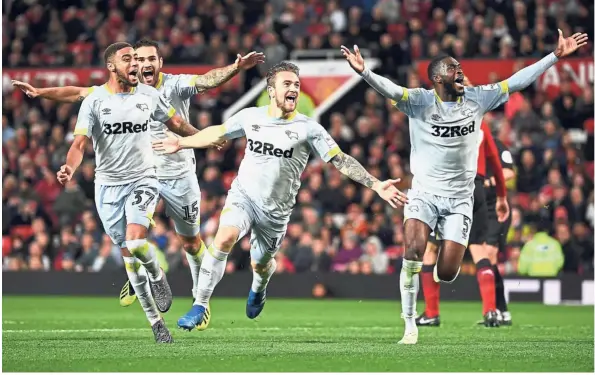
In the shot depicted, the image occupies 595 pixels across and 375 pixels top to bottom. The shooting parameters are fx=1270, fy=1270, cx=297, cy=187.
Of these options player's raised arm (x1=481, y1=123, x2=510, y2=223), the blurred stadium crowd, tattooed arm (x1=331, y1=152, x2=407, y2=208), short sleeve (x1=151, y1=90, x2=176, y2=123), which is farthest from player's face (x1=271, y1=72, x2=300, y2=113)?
the blurred stadium crowd

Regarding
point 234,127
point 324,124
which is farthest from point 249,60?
point 324,124

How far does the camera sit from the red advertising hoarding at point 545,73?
74.1ft

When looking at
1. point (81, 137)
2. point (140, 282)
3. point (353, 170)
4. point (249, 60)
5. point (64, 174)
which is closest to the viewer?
point (64, 174)

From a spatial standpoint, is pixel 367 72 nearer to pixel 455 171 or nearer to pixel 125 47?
pixel 455 171

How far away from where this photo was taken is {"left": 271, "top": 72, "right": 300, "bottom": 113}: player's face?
11.5 m

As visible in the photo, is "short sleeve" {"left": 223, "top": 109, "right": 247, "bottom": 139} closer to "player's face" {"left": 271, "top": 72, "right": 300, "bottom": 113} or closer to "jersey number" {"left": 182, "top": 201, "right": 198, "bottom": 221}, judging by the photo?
"player's face" {"left": 271, "top": 72, "right": 300, "bottom": 113}

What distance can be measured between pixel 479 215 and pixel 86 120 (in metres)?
5.03

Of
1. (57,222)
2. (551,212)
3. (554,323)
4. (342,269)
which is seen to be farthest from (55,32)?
(554,323)

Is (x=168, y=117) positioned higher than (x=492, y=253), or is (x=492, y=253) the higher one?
(x=168, y=117)

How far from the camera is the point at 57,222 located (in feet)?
77.0

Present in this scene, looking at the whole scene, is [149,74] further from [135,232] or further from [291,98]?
[135,232]

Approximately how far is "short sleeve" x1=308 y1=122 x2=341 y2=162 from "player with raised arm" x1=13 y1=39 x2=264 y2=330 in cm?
115

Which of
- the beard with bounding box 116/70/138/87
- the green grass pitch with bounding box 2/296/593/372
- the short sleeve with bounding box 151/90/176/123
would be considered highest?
the beard with bounding box 116/70/138/87

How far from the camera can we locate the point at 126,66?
1161cm
